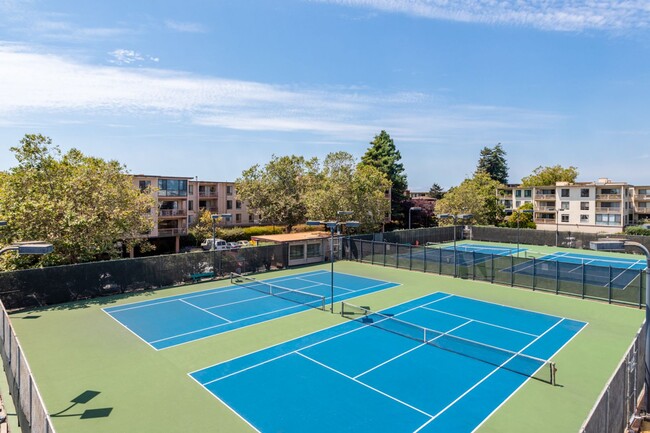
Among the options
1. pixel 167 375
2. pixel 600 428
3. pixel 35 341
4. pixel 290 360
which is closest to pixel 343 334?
pixel 290 360

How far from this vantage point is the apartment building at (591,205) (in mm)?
62438

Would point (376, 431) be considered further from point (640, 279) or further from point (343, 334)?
point (640, 279)

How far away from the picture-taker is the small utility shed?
118ft

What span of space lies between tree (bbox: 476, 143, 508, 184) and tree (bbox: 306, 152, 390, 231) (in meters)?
63.3

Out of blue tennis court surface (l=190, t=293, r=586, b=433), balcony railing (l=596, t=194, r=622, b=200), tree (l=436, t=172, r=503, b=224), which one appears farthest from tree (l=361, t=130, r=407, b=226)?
blue tennis court surface (l=190, t=293, r=586, b=433)

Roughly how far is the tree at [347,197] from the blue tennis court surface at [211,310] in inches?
606

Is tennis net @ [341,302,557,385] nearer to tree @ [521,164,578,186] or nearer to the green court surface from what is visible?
the green court surface

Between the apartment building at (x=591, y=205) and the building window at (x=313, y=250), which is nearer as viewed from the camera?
the building window at (x=313, y=250)

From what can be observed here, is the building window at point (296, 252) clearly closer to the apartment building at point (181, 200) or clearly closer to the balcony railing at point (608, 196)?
the apartment building at point (181, 200)

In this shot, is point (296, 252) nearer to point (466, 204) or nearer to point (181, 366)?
point (181, 366)

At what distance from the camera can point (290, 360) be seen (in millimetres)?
15359

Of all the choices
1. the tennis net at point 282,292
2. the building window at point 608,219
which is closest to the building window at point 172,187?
the tennis net at point 282,292

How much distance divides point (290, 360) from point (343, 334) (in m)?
3.57

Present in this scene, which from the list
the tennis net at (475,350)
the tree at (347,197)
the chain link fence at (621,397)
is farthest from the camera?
the tree at (347,197)
